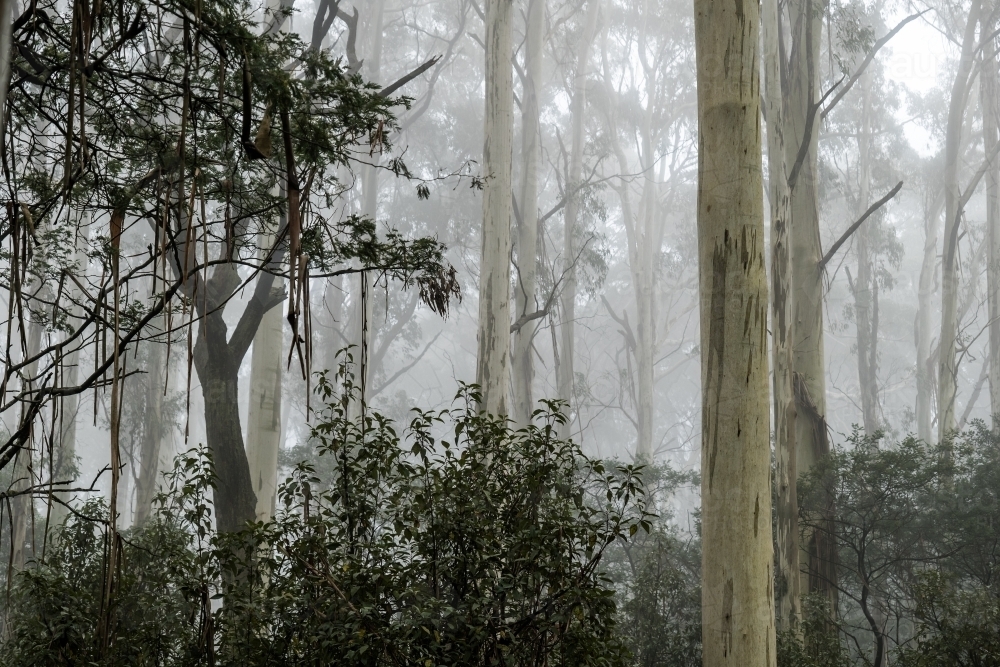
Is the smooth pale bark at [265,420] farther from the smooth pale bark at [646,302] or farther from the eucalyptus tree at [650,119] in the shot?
the eucalyptus tree at [650,119]

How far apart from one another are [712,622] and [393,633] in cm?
103

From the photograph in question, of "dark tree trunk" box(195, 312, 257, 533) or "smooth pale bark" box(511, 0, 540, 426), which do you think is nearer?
"dark tree trunk" box(195, 312, 257, 533)

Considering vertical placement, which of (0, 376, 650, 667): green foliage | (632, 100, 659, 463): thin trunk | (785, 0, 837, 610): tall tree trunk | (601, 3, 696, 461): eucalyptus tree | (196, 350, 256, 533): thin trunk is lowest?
(0, 376, 650, 667): green foliage

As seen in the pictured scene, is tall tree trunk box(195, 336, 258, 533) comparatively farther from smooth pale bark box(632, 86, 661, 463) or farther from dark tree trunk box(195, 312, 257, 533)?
smooth pale bark box(632, 86, 661, 463)

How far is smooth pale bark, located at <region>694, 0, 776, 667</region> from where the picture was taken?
304cm

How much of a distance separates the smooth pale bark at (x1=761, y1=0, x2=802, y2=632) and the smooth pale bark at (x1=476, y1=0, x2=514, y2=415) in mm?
2318

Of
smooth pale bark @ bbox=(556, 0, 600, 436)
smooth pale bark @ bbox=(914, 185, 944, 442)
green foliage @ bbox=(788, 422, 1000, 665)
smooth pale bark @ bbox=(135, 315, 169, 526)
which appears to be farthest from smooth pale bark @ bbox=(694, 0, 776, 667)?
smooth pale bark @ bbox=(914, 185, 944, 442)

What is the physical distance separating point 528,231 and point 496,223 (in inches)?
155

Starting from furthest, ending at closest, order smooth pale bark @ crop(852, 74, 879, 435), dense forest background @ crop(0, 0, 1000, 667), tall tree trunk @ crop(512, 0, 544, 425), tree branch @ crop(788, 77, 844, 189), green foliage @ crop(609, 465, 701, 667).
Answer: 1. smooth pale bark @ crop(852, 74, 879, 435)
2. tall tree trunk @ crop(512, 0, 544, 425)
3. tree branch @ crop(788, 77, 844, 189)
4. green foliage @ crop(609, 465, 701, 667)
5. dense forest background @ crop(0, 0, 1000, 667)

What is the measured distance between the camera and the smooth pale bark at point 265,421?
885cm

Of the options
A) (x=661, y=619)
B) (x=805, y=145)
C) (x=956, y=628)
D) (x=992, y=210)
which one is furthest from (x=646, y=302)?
(x=956, y=628)

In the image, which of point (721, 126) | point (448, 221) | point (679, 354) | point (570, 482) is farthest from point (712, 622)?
point (679, 354)

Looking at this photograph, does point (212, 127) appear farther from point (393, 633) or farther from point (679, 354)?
point (679, 354)

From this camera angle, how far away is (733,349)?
3158 millimetres
